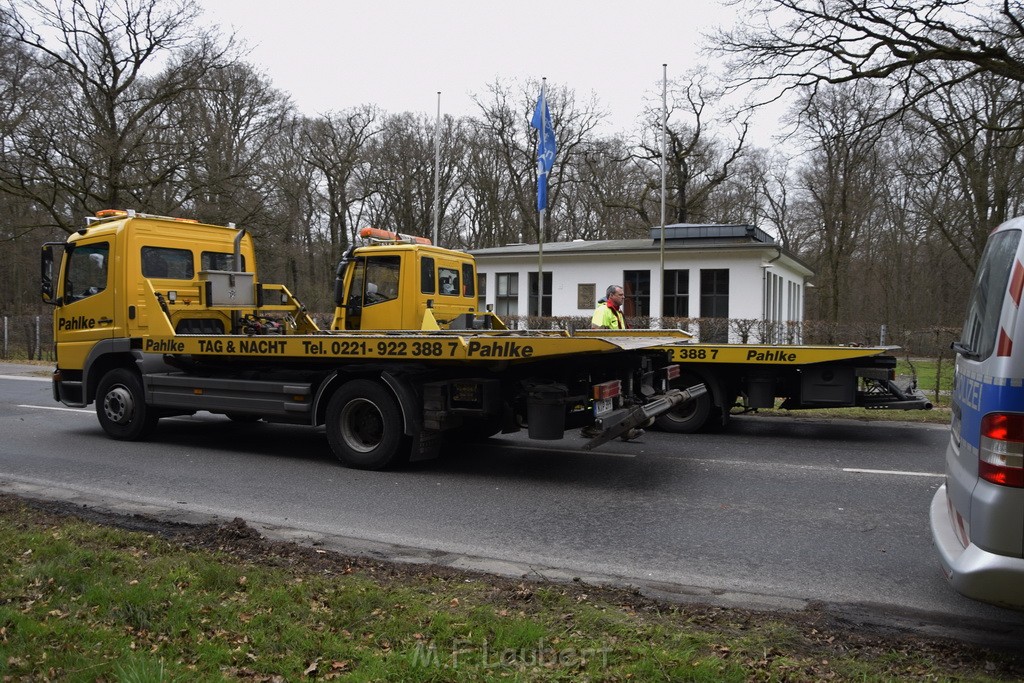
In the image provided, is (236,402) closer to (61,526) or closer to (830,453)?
(61,526)

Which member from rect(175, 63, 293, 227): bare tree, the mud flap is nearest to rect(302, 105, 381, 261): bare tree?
rect(175, 63, 293, 227): bare tree

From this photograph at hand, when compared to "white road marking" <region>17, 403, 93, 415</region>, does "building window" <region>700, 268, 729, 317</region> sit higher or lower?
higher

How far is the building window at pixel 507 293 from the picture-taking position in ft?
103

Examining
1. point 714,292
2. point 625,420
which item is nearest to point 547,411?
point 625,420

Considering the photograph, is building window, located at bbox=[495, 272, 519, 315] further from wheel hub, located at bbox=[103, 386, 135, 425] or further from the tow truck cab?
wheel hub, located at bbox=[103, 386, 135, 425]

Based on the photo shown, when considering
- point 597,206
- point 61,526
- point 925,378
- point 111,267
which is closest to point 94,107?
point 111,267

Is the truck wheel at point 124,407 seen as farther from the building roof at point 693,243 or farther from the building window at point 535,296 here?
the building window at point 535,296

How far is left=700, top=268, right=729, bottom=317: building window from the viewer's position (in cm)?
2805

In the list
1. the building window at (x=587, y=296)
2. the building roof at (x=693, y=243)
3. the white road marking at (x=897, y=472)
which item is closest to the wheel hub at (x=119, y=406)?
the white road marking at (x=897, y=472)

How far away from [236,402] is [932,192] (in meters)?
31.7

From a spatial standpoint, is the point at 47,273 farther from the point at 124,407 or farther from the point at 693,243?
the point at 693,243

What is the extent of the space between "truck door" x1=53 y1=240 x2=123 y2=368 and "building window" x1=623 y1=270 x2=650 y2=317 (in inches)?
829

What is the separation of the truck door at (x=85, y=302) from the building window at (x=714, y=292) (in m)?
21.5

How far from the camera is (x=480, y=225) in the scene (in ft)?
149
